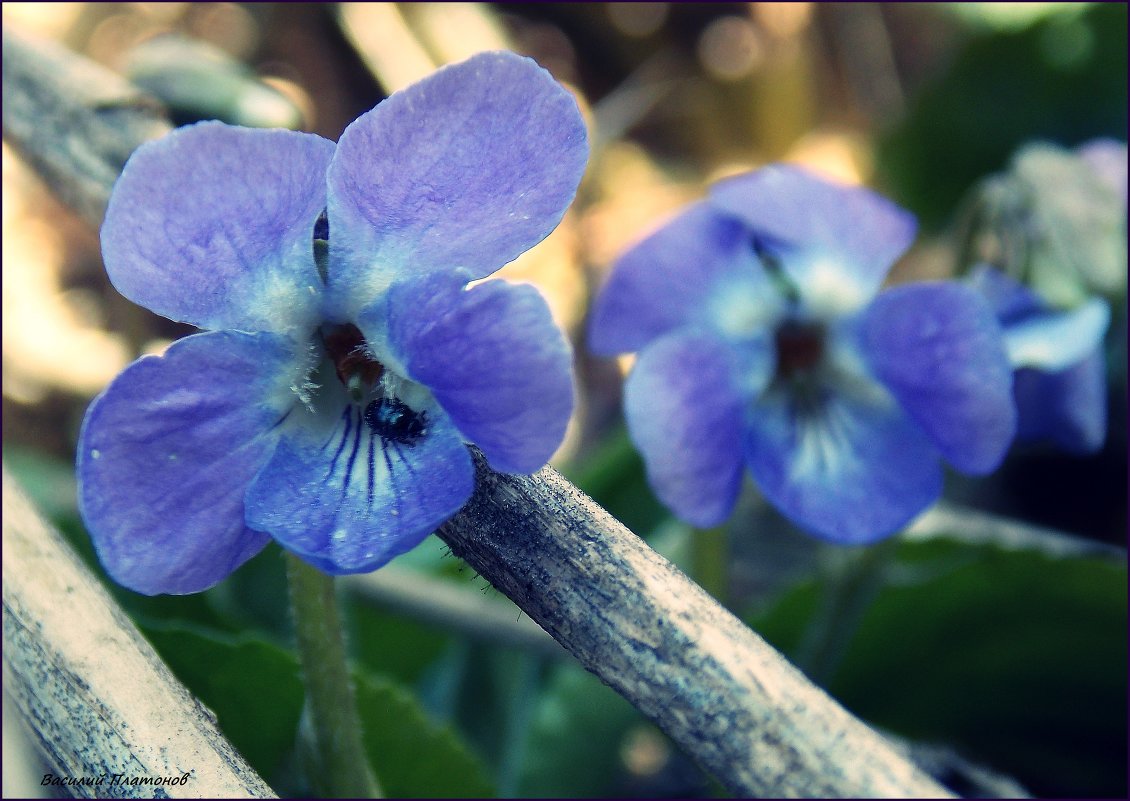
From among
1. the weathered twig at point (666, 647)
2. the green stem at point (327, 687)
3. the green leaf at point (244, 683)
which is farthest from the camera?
the green leaf at point (244, 683)

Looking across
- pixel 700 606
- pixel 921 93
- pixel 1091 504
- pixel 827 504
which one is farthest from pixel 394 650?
pixel 921 93

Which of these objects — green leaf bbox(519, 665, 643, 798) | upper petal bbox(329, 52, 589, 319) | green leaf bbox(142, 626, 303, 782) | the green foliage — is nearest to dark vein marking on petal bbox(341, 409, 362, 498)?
upper petal bbox(329, 52, 589, 319)

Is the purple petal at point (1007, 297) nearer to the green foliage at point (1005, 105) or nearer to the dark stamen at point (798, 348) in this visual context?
the dark stamen at point (798, 348)

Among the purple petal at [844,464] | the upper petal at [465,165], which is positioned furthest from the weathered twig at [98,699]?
the purple petal at [844,464]

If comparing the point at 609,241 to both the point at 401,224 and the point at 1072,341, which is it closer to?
the point at 1072,341

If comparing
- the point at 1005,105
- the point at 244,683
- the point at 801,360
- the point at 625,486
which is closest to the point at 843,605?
the point at 801,360

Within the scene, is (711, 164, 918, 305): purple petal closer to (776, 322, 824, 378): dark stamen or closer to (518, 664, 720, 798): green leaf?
(776, 322, 824, 378): dark stamen

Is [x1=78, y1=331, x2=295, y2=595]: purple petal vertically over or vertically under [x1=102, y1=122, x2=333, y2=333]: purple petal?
under
